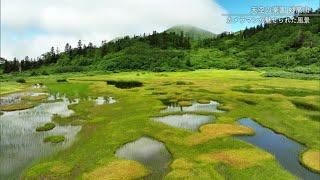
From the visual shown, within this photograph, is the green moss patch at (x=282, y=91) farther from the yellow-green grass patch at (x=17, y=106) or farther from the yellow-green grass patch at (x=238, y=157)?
the yellow-green grass patch at (x=17, y=106)

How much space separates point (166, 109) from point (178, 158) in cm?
3312

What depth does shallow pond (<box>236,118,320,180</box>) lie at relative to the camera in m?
39.9

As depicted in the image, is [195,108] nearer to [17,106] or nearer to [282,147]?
[282,147]

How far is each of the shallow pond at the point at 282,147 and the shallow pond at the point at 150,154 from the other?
1279cm

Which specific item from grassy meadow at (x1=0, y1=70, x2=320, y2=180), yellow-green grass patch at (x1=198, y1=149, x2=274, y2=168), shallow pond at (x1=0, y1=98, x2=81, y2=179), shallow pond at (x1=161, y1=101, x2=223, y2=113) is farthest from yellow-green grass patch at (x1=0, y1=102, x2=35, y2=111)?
yellow-green grass patch at (x1=198, y1=149, x2=274, y2=168)

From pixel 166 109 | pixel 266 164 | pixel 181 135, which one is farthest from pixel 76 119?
pixel 266 164

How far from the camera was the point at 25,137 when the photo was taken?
2191 inches

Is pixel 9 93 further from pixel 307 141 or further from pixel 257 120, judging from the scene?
pixel 307 141

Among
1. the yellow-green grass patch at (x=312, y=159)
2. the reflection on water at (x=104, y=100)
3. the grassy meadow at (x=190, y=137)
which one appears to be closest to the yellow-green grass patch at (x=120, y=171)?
the grassy meadow at (x=190, y=137)

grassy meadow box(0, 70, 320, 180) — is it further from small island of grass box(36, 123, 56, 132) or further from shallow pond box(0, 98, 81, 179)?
small island of grass box(36, 123, 56, 132)

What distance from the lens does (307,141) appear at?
50.0 meters

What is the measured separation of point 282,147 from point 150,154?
17.4 meters

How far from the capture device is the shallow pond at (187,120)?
196 ft

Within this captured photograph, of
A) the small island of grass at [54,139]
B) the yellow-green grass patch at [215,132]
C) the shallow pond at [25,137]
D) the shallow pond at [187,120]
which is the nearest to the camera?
the shallow pond at [25,137]
